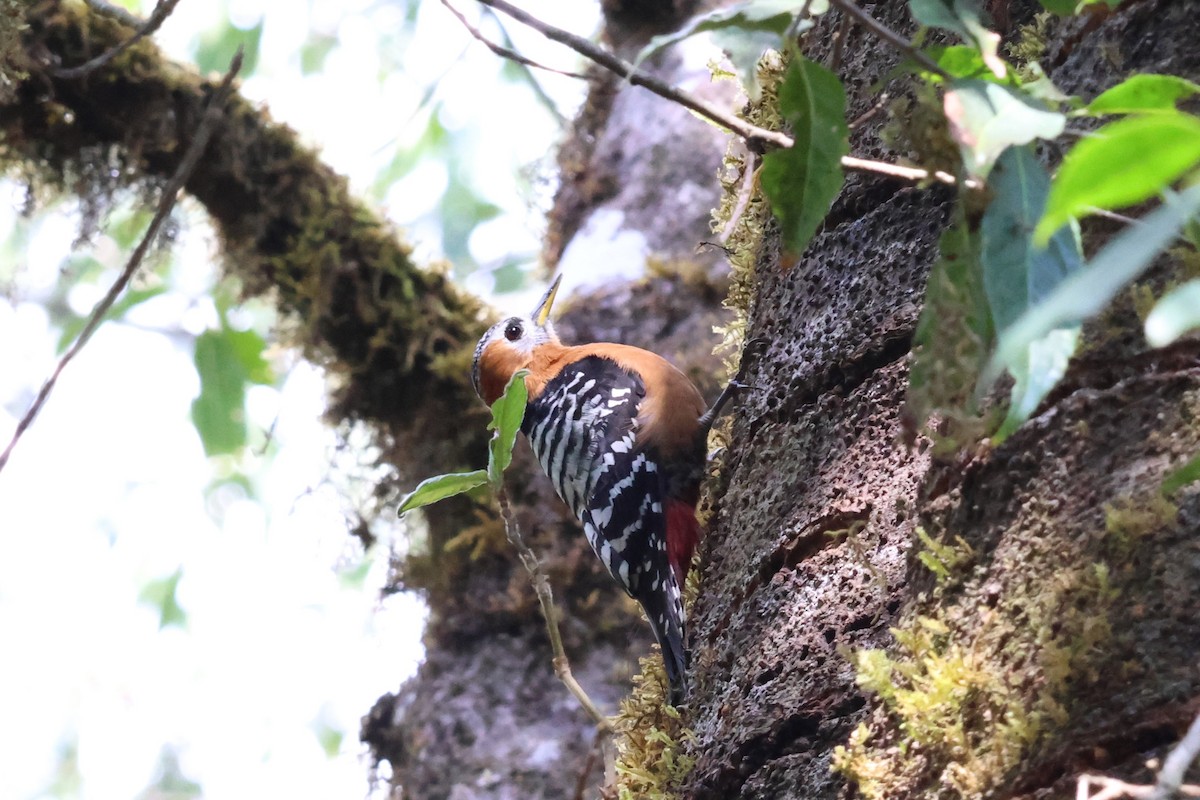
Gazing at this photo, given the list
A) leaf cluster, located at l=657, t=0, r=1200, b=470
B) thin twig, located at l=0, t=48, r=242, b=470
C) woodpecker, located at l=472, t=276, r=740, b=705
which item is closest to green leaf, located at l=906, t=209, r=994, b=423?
leaf cluster, located at l=657, t=0, r=1200, b=470

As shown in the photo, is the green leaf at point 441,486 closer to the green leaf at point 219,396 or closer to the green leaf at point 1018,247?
the green leaf at point 1018,247

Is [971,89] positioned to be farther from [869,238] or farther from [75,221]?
[75,221]

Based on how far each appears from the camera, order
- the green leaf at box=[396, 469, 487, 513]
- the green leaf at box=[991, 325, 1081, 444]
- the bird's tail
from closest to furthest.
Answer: the green leaf at box=[991, 325, 1081, 444] → the green leaf at box=[396, 469, 487, 513] → the bird's tail

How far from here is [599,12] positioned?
4.32m

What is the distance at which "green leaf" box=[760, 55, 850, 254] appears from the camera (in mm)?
1087

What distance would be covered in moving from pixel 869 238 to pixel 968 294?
2.05 ft

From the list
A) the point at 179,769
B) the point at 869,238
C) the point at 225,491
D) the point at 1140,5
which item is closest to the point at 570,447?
the point at 869,238

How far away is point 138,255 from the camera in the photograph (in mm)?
2656

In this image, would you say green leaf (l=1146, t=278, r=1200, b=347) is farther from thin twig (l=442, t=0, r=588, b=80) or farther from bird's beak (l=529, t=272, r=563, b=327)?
bird's beak (l=529, t=272, r=563, b=327)

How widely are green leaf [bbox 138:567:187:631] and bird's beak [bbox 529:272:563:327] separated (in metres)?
3.88

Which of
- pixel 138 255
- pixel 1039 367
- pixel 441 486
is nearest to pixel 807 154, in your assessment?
pixel 1039 367

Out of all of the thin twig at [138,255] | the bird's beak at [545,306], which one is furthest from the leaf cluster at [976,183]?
the bird's beak at [545,306]

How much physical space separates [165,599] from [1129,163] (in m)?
6.78

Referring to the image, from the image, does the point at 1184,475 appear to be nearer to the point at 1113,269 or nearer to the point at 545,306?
the point at 1113,269
